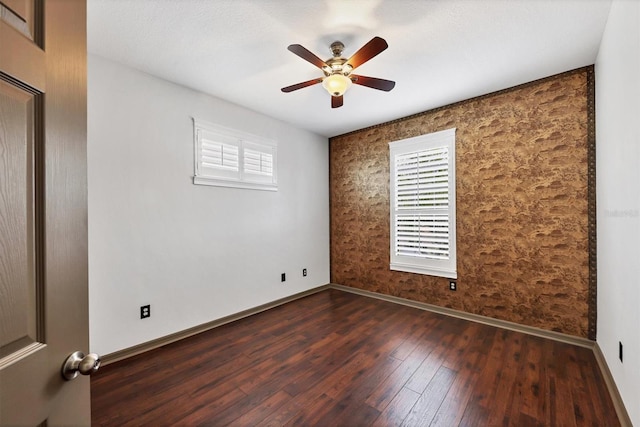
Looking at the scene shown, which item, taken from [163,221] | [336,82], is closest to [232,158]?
[163,221]

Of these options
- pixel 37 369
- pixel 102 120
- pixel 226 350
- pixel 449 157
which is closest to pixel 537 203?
pixel 449 157

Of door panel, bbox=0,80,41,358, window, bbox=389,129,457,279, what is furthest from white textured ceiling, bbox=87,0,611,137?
door panel, bbox=0,80,41,358

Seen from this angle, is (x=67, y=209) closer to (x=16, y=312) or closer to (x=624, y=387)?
(x=16, y=312)

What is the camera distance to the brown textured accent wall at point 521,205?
8.48 ft

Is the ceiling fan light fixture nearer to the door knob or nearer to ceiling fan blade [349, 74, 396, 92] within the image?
ceiling fan blade [349, 74, 396, 92]

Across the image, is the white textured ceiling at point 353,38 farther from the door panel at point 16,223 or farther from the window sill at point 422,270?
the window sill at point 422,270

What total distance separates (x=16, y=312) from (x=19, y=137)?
0.38m

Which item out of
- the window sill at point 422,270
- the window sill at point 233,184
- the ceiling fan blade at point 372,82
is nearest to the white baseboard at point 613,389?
the window sill at point 422,270

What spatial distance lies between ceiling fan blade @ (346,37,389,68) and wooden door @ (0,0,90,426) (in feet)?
5.03

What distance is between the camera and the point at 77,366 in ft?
2.23

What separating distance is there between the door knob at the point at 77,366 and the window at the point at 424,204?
3485mm

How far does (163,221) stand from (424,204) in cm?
312

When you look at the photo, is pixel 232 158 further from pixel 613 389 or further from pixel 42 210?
pixel 613 389

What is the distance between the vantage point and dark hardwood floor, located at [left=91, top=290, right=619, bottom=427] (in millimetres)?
1714
